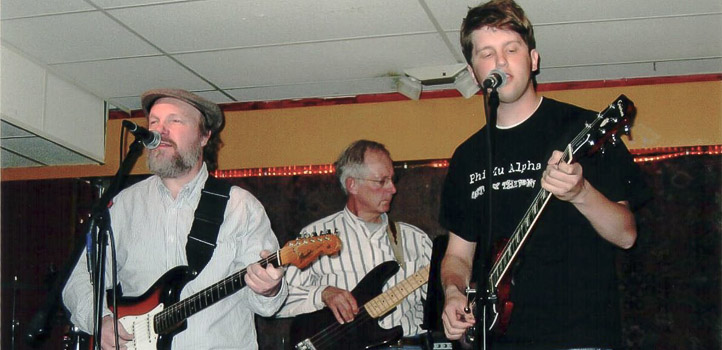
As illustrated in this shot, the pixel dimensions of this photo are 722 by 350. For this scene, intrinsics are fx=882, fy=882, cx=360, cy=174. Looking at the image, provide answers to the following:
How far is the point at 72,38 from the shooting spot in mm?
4973

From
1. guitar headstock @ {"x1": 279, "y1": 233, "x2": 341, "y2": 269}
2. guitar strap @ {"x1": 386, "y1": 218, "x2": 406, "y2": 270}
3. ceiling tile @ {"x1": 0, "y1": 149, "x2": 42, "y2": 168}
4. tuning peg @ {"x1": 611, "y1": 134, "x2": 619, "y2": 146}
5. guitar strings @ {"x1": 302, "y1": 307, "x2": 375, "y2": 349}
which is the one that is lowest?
guitar strings @ {"x1": 302, "y1": 307, "x2": 375, "y2": 349}

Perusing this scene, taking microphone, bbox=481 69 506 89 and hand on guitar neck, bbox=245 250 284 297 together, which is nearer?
microphone, bbox=481 69 506 89

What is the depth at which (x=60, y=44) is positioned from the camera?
5.07 meters

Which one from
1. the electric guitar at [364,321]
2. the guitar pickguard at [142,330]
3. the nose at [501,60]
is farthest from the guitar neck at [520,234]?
the electric guitar at [364,321]

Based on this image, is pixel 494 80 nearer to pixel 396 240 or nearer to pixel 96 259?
pixel 96 259

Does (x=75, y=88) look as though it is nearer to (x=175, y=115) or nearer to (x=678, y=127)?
(x=175, y=115)

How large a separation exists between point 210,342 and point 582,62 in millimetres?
2982

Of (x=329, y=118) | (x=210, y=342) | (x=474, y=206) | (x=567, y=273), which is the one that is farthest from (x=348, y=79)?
(x=567, y=273)

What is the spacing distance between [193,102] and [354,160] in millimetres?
1481

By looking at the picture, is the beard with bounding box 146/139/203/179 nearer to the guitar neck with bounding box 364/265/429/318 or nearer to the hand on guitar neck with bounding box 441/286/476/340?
the guitar neck with bounding box 364/265/429/318

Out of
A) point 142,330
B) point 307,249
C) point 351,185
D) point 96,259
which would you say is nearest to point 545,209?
point 307,249

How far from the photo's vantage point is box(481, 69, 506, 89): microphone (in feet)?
8.09

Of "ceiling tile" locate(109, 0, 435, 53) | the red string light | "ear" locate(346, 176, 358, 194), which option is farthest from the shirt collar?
"ceiling tile" locate(109, 0, 435, 53)

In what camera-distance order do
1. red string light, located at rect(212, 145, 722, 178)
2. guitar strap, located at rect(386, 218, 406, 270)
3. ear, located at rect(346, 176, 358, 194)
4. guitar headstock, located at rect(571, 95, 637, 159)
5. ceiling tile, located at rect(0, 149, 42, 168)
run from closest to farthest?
guitar headstock, located at rect(571, 95, 637, 159), guitar strap, located at rect(386, 218, 406, 270), ear, located at rect(346, 176, 358, 194), red string light, located at rect(212, 145, 722, 178), ceiling tile, located at rect(0, 149, 42, 168)
